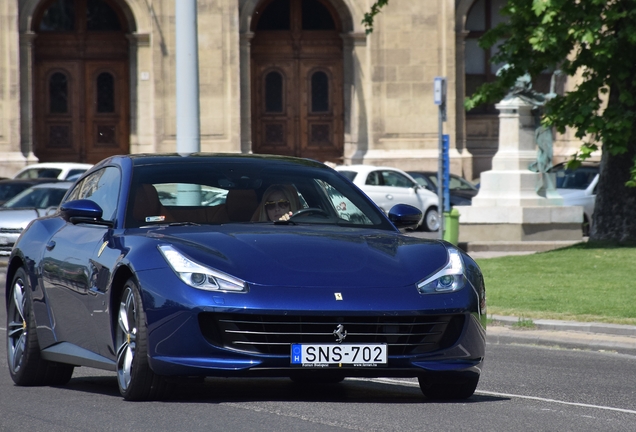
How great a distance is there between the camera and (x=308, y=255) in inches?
281

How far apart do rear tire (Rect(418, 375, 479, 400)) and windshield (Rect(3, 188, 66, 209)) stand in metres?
18.2

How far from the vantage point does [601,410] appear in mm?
7609

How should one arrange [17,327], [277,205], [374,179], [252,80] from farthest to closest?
1. [252,80]
2. [374,179]
3. [17,327]
4. [277,205]

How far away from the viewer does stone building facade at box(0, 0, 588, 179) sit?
40406mm

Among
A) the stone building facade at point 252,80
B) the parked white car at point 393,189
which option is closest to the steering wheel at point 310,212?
the parked white car at point 393,189

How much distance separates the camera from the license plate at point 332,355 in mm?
6855

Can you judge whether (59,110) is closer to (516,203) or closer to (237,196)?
(516,203)

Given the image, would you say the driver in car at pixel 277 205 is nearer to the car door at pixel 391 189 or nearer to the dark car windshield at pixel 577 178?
the dark car windshield at pixel 577 178

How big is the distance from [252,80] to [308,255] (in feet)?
118

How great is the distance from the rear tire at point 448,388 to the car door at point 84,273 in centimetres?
177

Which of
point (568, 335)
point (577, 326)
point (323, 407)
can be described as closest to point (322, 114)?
point (577, 326)

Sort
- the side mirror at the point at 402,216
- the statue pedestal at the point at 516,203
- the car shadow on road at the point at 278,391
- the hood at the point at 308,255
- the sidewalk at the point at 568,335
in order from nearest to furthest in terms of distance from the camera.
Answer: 1. the hood at the point at 308,255
2. the car shadow on road at the point at 278,391
3. the side mirror at the point at 402,216
4. the sidewalk at the point at 568,335
5. the statue pedestal at the point at 516,203

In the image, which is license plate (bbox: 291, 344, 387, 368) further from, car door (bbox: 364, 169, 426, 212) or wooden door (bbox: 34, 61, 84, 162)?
wooden door (bbox: 34, 61, 84, 162)

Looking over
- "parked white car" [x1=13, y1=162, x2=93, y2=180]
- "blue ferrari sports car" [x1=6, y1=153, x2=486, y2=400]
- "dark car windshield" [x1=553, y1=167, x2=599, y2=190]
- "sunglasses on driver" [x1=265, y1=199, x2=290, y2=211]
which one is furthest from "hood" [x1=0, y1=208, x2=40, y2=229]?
"sunglasses on driver" [x1=265, y1=199, x2=290, y2=211]
